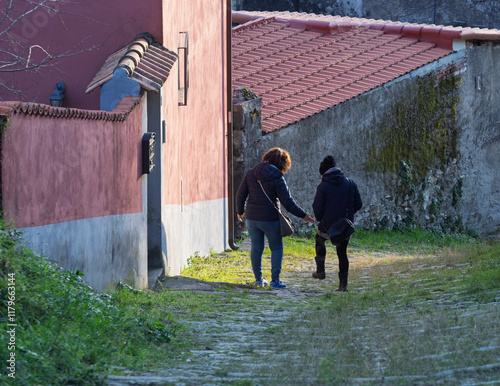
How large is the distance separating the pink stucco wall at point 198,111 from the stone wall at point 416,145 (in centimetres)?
98

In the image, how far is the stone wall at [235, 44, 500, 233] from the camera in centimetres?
1455

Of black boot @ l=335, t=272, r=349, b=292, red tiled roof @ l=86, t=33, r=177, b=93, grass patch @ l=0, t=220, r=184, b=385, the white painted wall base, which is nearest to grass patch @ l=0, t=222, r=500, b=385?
grass patch @ l=0, t=220, r=184, b=385

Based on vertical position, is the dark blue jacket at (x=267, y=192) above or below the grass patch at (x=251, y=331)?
above

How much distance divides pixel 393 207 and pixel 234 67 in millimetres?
4481

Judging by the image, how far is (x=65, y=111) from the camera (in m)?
6.36

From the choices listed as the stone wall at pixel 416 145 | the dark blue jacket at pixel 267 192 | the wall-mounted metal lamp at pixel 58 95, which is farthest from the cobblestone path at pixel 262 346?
the stone wall at pixel 416 145

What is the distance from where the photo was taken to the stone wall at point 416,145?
573 inches

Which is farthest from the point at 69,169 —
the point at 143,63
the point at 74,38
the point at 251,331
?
the point at 74,38

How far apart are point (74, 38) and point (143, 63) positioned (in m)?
1.62

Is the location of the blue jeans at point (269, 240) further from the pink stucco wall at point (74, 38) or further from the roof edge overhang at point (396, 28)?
the roof edge overhang at point (396, 28)

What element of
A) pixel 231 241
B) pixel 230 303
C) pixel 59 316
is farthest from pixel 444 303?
pixel 231 241

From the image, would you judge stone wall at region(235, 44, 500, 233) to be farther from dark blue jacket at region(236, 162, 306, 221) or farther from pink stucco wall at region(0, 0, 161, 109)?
dark blue jacket at region(236, 162, 306, 221)

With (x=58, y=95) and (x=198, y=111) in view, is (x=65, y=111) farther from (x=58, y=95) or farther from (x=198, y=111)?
(x=198, y=111)

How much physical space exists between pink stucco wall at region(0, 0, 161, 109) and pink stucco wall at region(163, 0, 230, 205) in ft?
1.54
